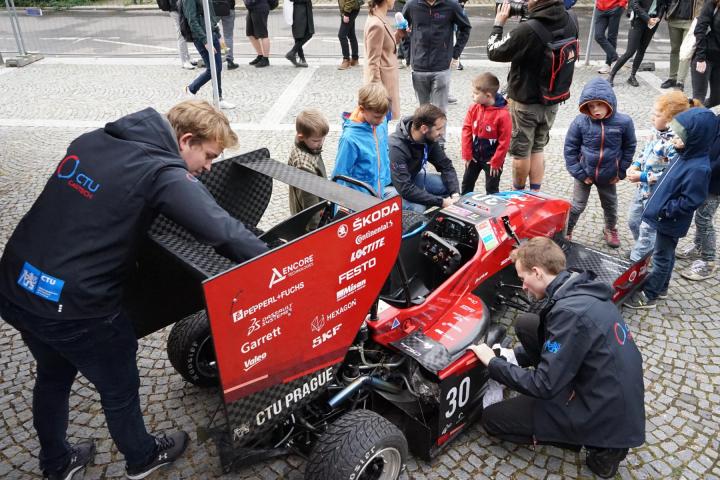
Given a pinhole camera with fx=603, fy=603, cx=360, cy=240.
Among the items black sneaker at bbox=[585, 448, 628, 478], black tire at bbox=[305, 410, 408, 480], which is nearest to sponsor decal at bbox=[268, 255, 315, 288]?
black tire at bbox=[305, 410, 408, 480]

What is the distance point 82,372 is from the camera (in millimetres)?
2637

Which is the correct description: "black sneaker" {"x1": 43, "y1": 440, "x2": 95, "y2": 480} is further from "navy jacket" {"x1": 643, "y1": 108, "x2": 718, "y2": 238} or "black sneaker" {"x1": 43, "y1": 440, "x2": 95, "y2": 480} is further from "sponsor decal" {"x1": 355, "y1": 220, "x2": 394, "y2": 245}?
"navy jacket" {"x1": 643, "y1": 108, "x2": 718, "y2": 238}

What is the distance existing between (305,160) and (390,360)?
1.56 meters

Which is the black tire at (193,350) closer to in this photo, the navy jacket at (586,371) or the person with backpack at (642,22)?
the navy jacket at (586,371)

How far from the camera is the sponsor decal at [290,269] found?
231 centimetres

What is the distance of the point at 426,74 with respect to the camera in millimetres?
7320

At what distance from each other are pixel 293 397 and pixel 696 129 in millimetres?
3264

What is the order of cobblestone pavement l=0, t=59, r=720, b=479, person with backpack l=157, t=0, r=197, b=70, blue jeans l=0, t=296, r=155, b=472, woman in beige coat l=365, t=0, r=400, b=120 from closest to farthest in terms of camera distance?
blue jeans l=0, t=296, r=155, b=472 < cobblestone pavement l=0, t=59, r=720, b=479 < woman in beige coat l=365, t=0, r=400, b=120 < person with backpack l=157, t=0, r=197, b=70

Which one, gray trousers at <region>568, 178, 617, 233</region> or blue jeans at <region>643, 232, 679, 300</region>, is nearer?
blue jeans at <region>643, 232, 679, 300</region>

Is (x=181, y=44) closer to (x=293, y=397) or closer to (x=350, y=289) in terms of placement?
(x=350, y=289)

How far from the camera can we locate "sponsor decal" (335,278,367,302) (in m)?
2.63

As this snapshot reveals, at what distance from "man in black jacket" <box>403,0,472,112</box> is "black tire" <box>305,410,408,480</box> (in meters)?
5.29

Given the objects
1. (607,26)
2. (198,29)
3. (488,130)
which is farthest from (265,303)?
(607,26)

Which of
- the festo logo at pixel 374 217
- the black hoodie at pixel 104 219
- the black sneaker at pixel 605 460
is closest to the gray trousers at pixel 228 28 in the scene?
the black hoodie at pixel 104 219
